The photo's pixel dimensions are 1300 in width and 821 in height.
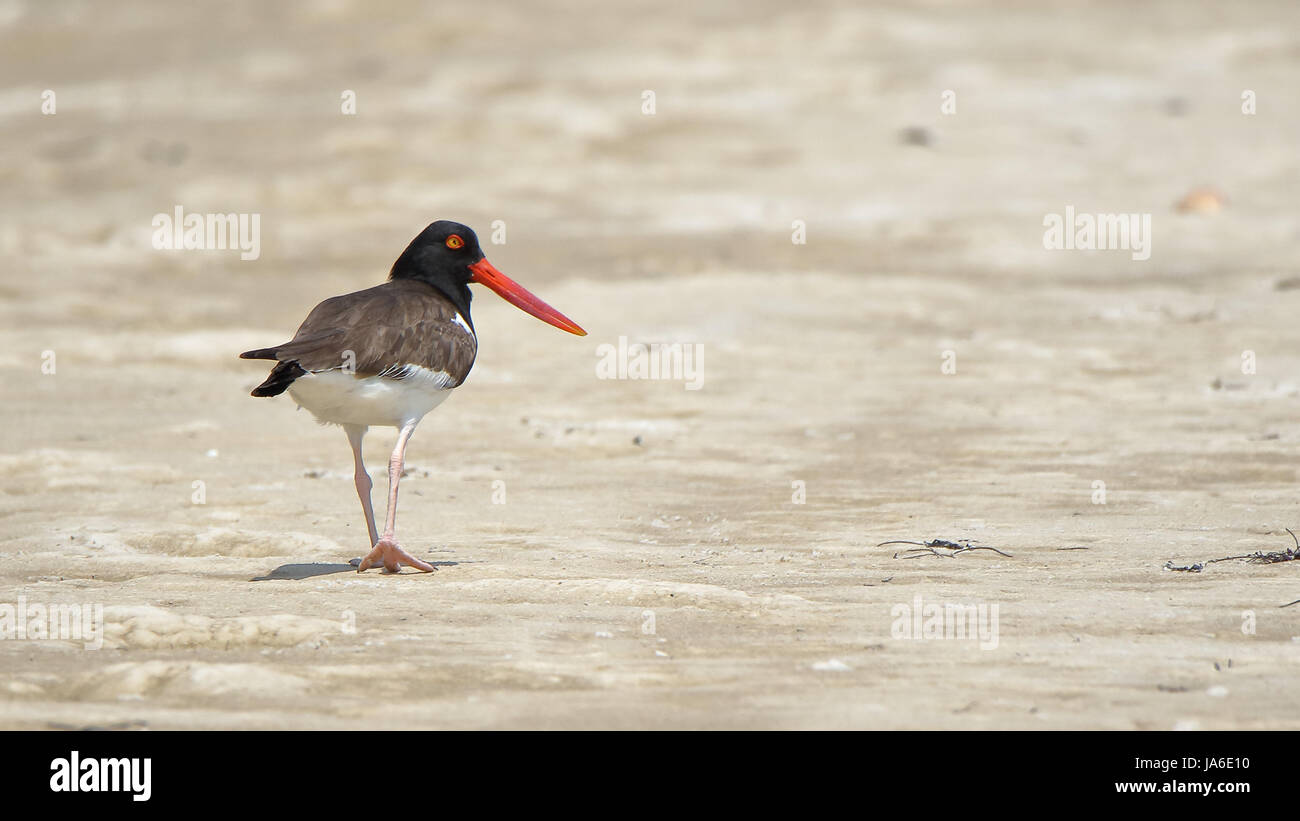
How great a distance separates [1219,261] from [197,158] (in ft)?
40.5

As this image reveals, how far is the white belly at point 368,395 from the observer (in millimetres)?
6508

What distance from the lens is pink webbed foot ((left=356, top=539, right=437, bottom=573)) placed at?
21.5 ft

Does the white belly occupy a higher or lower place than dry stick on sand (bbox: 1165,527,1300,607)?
higher

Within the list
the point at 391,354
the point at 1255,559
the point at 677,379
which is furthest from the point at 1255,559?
the point at 677,379

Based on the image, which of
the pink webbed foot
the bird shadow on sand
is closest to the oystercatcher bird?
the pink webbed foot

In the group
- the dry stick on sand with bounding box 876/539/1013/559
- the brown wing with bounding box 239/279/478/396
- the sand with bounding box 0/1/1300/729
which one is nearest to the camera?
the sand with bounding box 0/1/1300/729

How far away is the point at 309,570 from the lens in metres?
6.81

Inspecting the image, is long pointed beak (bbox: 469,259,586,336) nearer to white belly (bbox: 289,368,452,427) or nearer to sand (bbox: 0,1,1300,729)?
white belly (bbox: 289,368,452,427)

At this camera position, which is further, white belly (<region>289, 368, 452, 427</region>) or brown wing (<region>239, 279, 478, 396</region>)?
white belly (<region>289, 368, 452, 427</region>)

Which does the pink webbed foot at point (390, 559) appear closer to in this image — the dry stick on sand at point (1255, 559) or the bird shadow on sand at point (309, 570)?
the bird shadow on sand at point (309, 570)

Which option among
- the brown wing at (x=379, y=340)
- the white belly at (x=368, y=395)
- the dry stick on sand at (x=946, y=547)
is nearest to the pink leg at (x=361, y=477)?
the white belly at (x=368, y=395)

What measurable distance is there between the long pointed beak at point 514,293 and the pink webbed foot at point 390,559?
154 cm

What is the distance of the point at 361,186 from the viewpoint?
19.3m

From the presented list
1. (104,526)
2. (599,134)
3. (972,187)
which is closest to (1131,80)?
(972,187)
